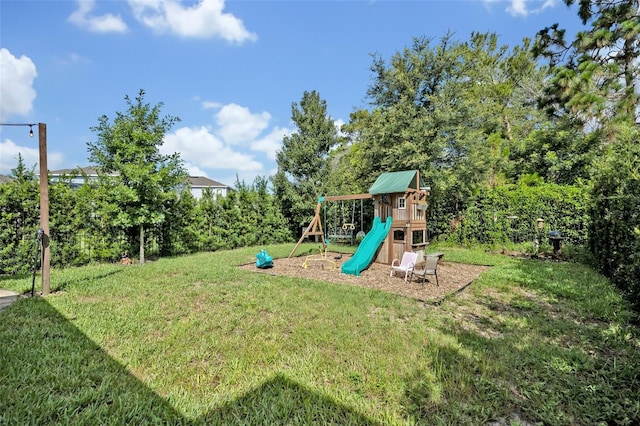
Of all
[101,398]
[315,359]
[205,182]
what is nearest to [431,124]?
[315,359]

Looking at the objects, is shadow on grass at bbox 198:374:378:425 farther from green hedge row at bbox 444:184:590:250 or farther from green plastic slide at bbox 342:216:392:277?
green hedge row at bbox 444:184:590:250

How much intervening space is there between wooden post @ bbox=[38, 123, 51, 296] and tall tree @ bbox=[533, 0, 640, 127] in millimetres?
14618

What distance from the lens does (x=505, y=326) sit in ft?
13.3

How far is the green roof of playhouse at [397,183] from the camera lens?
27.0 feet

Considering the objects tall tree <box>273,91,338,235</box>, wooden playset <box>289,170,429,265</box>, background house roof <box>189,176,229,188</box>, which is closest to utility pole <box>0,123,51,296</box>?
wooden playset <box>289,170,429,265</box>

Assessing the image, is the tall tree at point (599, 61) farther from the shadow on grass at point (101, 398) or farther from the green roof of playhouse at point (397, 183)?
the shadow on grass at point (101, 398)

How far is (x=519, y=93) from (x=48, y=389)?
960 inches

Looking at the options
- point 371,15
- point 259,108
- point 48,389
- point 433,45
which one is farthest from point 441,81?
point 48,389

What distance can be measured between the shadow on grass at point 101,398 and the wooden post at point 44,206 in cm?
242

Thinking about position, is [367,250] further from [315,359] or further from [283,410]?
[283,410]

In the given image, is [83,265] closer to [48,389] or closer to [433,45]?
[48,389]

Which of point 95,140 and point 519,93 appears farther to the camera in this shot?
point 519,93

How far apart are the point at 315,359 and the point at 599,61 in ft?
46.0

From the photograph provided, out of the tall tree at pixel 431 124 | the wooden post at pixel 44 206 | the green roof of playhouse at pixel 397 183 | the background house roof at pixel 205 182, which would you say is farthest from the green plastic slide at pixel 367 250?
the background house roof at pixel 205 182
